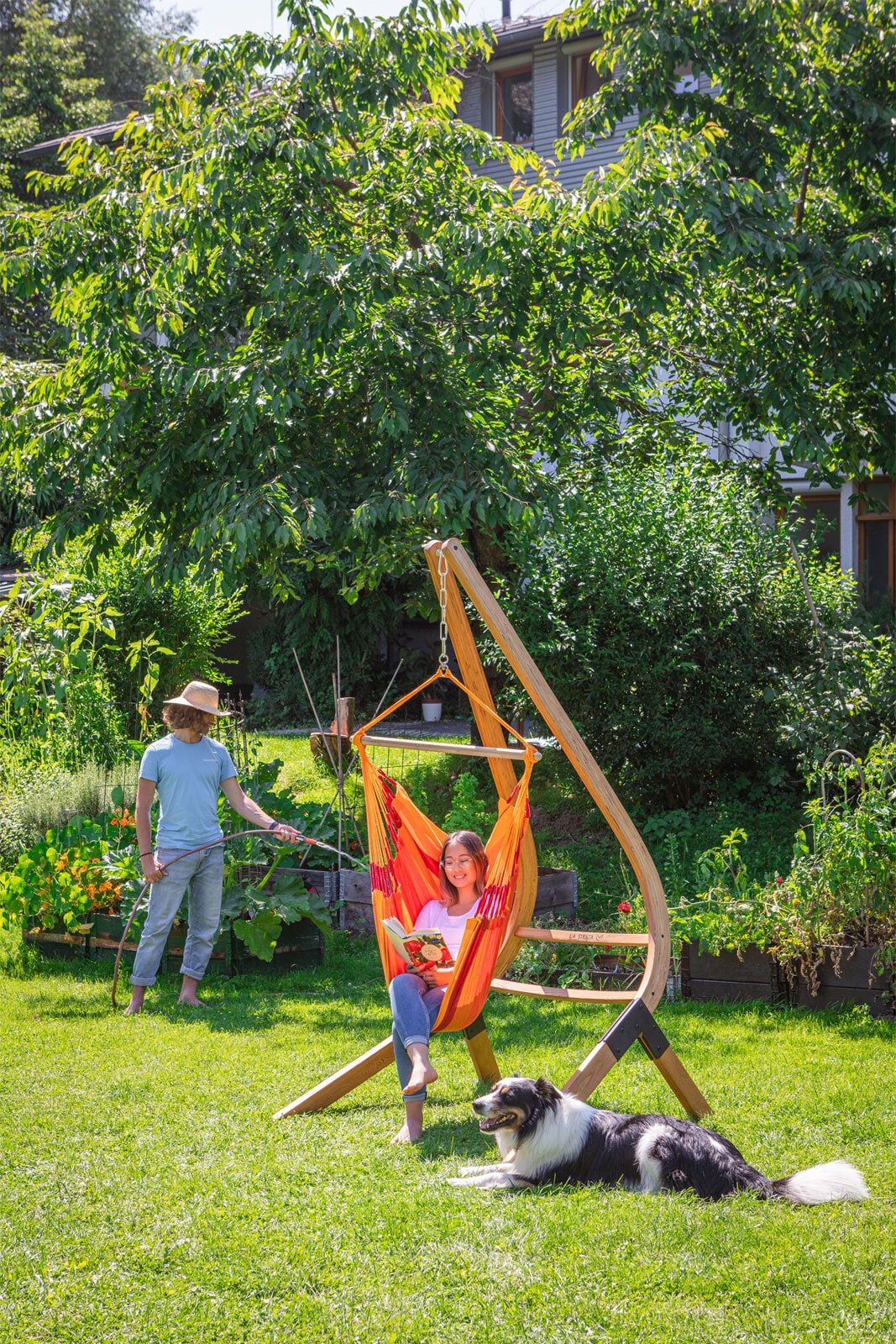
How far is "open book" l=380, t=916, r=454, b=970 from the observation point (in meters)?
4.36

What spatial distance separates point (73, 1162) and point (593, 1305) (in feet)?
6.09

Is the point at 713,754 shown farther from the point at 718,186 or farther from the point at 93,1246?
the point at 93,1246

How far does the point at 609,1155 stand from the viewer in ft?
12.1

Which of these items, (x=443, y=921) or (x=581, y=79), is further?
(x=581, y=79)

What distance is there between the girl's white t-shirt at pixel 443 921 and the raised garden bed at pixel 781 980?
1.66 metres

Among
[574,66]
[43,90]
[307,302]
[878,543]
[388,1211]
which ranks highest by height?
[43,90]

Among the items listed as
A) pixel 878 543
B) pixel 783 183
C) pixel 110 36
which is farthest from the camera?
pixel 110 36

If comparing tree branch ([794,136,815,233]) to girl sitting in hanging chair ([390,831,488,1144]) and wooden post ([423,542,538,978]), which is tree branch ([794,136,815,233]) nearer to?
wooden post ([423,542,538,978])

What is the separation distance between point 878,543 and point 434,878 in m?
11.2

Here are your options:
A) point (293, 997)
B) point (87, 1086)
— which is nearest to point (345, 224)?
point (293, 997)

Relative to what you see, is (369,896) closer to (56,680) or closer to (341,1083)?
(56,680)

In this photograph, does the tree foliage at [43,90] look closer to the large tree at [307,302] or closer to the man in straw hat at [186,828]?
the large tree at [307,302]

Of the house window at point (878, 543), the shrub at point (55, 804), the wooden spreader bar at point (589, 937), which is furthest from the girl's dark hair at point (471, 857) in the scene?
the house window at point (878, 543)

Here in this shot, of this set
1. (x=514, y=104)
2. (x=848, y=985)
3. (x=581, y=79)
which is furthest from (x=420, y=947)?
(x=514, y=104)
